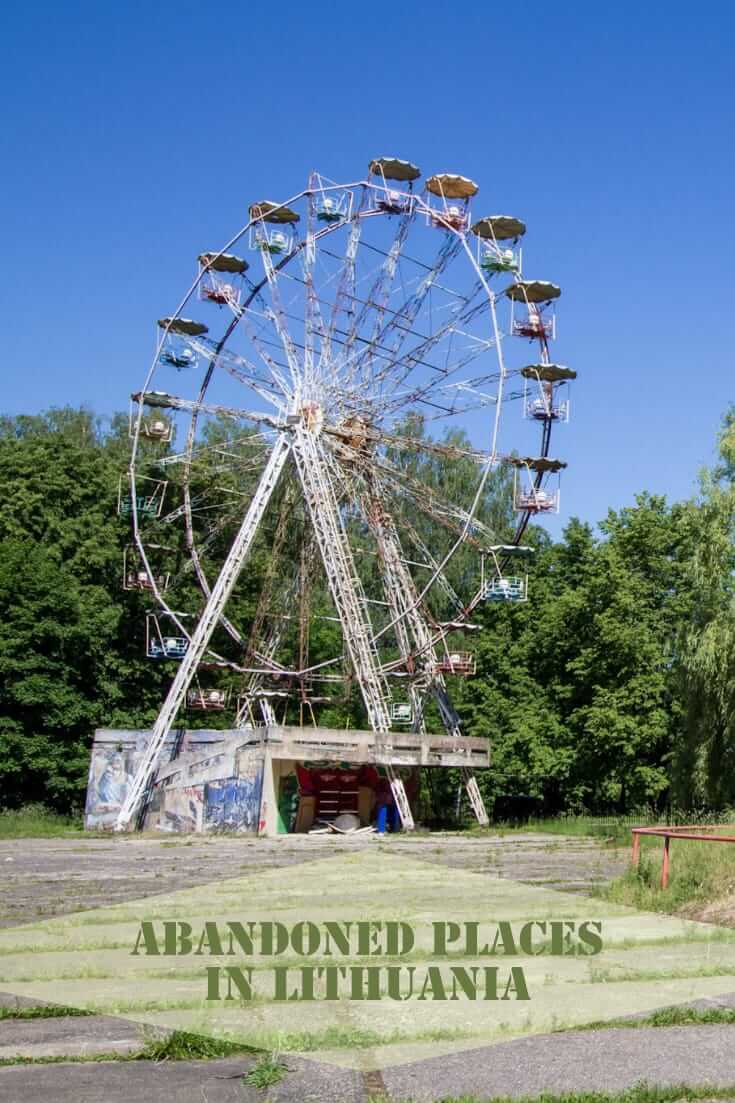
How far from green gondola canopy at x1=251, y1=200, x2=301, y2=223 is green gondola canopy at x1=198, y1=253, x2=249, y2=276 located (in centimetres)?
159

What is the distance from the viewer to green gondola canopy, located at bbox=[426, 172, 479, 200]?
3966 cm

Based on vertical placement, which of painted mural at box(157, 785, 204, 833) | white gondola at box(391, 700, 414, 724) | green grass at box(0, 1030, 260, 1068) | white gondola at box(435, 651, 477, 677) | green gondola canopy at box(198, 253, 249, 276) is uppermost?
green gondola canopy at box(198, 253, 249, 276)

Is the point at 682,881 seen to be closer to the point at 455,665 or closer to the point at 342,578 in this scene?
the point at 342,578

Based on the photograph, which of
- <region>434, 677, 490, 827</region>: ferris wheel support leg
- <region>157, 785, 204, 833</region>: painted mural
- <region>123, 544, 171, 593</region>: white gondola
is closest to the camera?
<region>157, 785, 204, 833</region>: painted mural

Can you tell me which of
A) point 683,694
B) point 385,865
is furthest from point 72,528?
point 385,865

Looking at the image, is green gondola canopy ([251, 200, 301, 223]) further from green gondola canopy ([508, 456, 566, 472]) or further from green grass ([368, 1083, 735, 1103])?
green grass ([368, 1083, 735, 1103])

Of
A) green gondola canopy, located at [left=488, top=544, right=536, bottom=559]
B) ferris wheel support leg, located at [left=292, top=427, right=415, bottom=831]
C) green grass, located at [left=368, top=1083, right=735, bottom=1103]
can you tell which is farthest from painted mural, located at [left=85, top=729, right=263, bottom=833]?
green grass, located at [left=368, top=1083, right=735, bottom=1103]

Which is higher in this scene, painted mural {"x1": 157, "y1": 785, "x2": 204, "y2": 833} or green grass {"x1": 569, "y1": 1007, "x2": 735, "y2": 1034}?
green grass {"x1": 569, "y1": 1007, "x2": 735, "y2": 1034}

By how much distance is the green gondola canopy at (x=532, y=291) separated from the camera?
3850 cm

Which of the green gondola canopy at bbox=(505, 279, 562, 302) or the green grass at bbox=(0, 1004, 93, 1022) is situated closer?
the green grass at bbox=(0, 1004, 93, 1022)

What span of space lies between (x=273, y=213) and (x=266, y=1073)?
3762cm

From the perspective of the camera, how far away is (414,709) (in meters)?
41.4

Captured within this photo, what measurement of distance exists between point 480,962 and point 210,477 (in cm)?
3889

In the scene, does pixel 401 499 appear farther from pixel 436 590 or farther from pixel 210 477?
pixel 436 590
